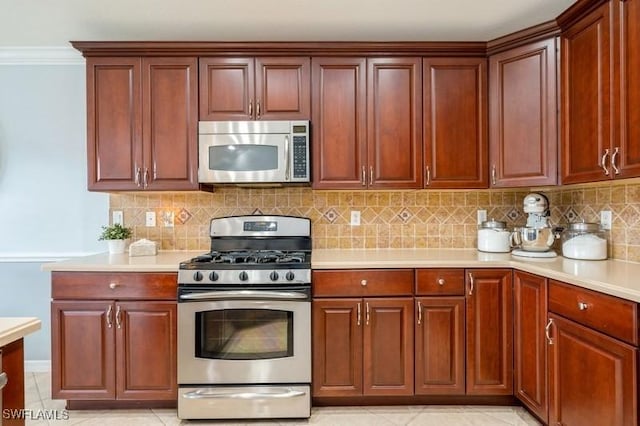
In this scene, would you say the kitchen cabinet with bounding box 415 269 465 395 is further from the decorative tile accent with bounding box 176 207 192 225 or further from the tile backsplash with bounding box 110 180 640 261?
the decorative tile accent with bounding box 176 207 192 225

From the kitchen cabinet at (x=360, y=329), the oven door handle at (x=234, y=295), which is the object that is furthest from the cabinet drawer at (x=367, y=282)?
the oven door handle at (x=234, y=295)

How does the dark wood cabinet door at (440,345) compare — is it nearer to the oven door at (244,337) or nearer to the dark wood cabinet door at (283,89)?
the oven door at (244,337)

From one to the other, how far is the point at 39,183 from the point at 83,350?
54.2 inches

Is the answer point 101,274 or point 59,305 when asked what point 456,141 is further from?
point 59,305

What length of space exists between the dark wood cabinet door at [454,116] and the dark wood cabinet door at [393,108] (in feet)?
0.21

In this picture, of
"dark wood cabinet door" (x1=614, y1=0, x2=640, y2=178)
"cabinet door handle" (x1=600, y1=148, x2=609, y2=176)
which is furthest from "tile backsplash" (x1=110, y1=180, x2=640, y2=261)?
"dark wood cabinet door" (x1=614, y1=0, x2=640, y2=178)

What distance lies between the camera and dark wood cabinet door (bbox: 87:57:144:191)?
2.40m

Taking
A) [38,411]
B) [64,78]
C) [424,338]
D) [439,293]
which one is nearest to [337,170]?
[439,293]

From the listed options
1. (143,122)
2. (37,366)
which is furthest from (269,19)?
(37,366)

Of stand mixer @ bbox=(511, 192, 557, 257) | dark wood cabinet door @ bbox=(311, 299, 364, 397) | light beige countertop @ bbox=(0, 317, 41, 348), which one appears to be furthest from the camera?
stand mixer @ bbox=(511, 192, 557, 257)

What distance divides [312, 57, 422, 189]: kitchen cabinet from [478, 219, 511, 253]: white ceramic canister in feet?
2.34

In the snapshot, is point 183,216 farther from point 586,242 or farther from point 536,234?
point 586,242

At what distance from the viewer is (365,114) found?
2.42 metres

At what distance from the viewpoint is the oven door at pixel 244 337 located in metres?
2.09
